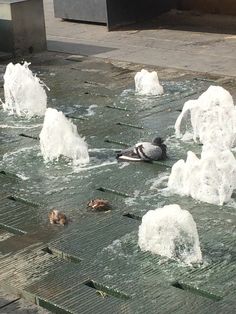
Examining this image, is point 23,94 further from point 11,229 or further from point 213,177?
point 213,177

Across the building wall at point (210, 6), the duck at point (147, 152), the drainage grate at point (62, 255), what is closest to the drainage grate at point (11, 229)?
the drainage grate at point (62, 255)

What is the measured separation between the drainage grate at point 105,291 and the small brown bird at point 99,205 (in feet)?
3.56

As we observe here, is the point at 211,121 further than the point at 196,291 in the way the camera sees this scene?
Yes

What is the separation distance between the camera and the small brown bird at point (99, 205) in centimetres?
606

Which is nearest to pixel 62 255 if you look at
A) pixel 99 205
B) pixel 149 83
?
pixel 99 205

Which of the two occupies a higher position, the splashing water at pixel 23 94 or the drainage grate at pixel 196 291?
the splashing water at pixel 23 94

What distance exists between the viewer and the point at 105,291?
16.2 ft

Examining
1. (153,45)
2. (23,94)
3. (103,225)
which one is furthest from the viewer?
(153,45)

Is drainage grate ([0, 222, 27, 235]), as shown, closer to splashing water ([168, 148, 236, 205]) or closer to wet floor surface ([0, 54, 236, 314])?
wet floor surface ([0, 54, 236, 314])

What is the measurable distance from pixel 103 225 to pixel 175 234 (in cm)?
81

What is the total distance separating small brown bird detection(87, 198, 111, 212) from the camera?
6062mm

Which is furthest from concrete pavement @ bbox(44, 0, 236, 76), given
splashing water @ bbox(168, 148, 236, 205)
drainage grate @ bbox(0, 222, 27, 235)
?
drainage grate @ bbox(0, 222, 27, 235)

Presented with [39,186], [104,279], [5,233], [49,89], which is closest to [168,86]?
[49,89]

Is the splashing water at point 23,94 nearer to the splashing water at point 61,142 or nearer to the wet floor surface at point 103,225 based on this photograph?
the wet floor surface at point 103,225
